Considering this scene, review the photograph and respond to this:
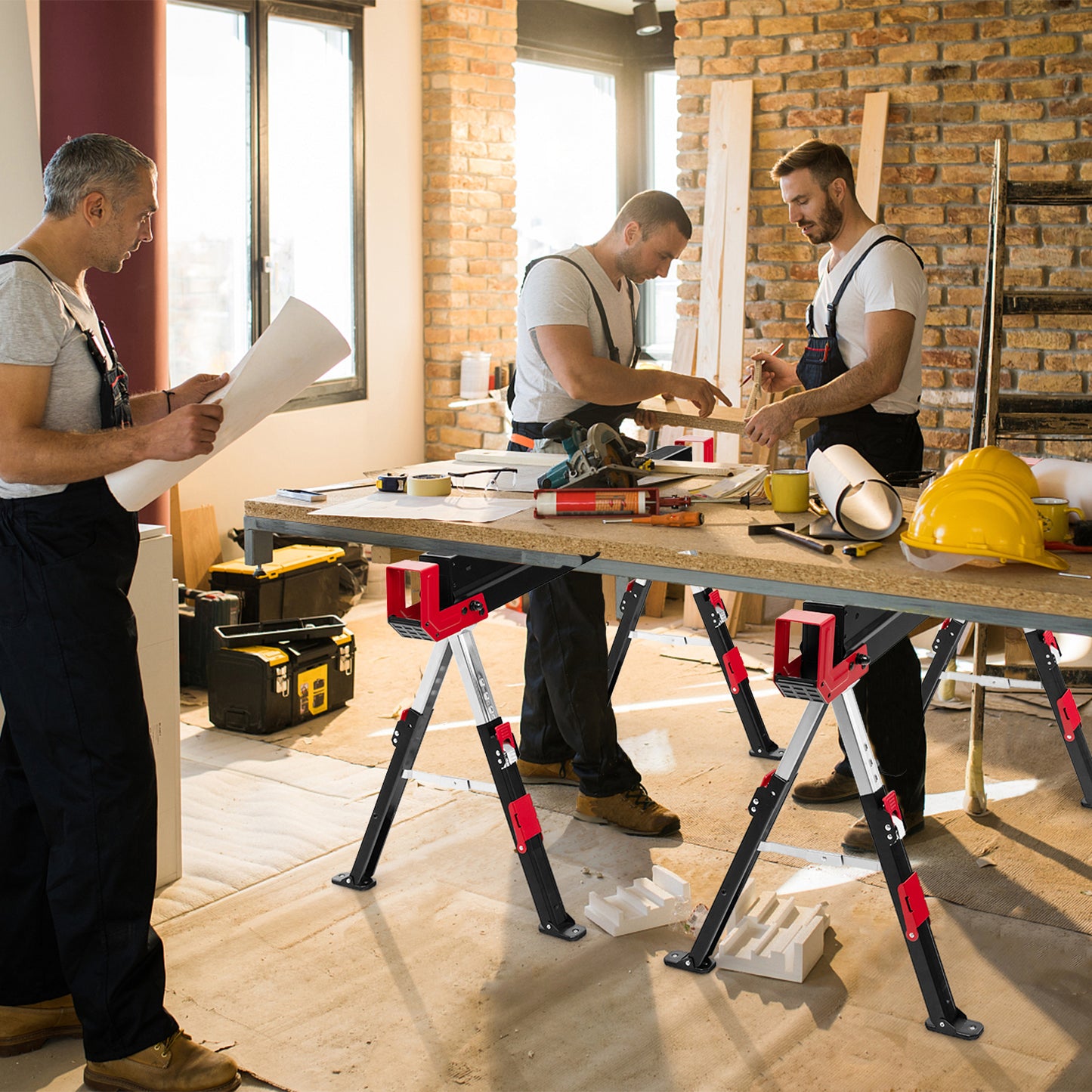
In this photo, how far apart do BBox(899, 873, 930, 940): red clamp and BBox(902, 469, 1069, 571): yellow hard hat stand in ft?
2.20

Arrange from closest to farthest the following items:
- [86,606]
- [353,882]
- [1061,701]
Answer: [86,606]
[353,882]
[1061,701]

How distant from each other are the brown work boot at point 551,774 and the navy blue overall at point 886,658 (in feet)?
2.62

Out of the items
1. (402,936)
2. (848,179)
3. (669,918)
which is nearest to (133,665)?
(402,936)

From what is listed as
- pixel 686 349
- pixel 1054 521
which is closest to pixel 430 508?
pixel 1054 521

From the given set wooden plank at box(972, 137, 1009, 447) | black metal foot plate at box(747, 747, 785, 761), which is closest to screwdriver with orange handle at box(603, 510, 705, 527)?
wooden plank at box(972, 137, 1009, 447)

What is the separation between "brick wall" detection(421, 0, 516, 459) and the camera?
23.4 feet

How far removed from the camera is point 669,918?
3.06m

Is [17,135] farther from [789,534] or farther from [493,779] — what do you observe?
[789,534]

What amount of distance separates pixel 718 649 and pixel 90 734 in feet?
6.64

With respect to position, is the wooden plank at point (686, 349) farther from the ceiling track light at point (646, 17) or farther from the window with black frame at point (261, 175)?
the ceiling track light at point (646, 17)

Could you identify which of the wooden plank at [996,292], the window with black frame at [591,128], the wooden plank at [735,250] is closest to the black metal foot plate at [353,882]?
the wooden plank at [996,292]

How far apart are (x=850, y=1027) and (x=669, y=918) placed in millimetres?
560

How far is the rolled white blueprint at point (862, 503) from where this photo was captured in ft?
8.02

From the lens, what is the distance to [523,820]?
9.41 ft
